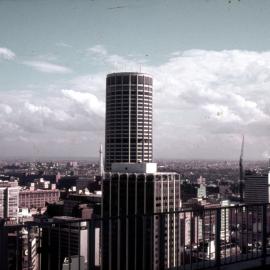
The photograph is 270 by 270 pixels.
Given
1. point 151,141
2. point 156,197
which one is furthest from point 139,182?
point 151,141

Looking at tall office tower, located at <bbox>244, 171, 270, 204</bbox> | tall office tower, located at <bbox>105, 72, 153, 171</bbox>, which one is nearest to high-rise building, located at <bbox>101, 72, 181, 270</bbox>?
tall office tower, located at <bbox>105, 72, 153, 171</bbox>

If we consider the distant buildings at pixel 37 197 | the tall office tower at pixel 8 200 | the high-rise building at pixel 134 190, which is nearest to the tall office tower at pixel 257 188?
the high-rise building at pixel 134 190

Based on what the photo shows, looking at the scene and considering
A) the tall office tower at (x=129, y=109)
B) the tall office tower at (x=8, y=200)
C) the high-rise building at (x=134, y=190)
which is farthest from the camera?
the tall office tower at (x=129, y=109)

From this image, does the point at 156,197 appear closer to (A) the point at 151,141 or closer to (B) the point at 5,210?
(B) the point at 5,210

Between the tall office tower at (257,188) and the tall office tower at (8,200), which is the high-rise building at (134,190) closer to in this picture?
the tall office tower at (257,188)

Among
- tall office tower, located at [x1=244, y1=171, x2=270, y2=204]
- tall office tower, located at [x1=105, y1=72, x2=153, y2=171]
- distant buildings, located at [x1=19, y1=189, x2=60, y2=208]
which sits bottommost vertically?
distant buildings, located at [x1=19, y1=189, x2=60, y2=208]

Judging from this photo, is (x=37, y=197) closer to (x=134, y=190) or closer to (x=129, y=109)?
(x=129, y=109)

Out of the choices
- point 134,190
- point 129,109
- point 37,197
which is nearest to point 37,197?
point 37,197

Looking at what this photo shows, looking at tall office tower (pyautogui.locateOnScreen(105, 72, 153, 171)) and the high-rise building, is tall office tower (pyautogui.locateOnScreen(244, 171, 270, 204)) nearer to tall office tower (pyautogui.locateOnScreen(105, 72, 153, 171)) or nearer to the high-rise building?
the high-rise building
